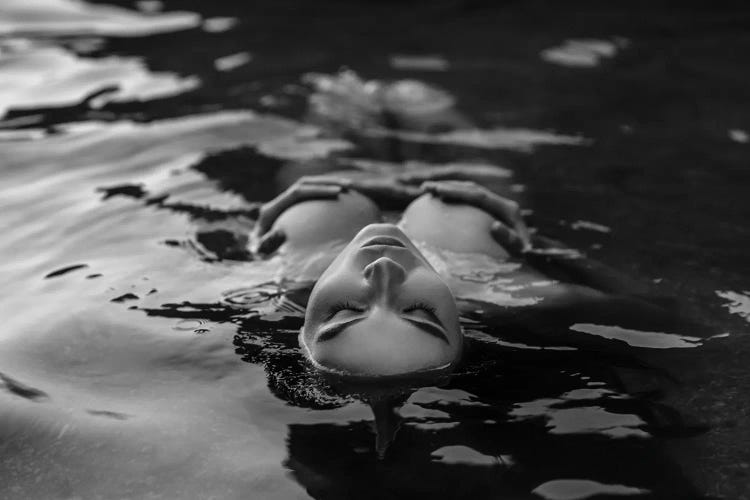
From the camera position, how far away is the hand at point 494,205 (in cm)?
423

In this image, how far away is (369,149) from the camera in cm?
606

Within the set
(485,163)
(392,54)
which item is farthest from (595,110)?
(392,54)

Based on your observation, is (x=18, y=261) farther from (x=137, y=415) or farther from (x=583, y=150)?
(x=583, y=150)

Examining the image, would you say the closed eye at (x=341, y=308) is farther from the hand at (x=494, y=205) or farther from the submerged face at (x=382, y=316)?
the hand at (x=494, y=205)

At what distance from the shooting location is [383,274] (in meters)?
3.14

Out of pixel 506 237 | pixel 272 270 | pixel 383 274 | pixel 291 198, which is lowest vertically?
pixel 272 270

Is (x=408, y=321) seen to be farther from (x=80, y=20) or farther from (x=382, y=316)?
(x=80, y=20)

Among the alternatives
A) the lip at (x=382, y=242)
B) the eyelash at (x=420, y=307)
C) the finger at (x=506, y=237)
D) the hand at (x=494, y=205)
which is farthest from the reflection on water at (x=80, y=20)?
the eyelash at (x=420, y=307)

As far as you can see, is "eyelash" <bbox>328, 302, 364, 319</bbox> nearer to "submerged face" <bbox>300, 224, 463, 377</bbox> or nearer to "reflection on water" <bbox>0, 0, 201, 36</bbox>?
"submerged face" <bbox>300, 224, 463, 377</bbox>

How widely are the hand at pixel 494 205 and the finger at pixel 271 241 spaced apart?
645mm

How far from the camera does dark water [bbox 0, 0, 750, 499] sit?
2947mm

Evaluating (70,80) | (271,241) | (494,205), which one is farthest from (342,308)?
(70,80)

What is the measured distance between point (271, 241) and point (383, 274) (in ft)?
4.13

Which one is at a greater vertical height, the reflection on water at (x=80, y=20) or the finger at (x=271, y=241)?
the reflection on water at (x=80, y=20)
